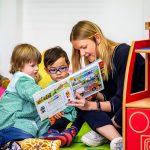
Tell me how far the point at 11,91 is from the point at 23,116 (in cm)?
14

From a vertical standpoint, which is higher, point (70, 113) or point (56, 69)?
point (56, 69)

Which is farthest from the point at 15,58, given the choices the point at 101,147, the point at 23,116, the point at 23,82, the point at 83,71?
the point at 101,147

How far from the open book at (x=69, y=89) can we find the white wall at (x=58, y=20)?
1.03m

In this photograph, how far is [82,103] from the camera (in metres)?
1.81

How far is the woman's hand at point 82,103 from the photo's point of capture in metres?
1.81

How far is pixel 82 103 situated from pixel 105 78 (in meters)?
0.22

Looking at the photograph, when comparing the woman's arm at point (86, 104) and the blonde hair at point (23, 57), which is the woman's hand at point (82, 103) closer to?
the woman's arm at point (86, 104)

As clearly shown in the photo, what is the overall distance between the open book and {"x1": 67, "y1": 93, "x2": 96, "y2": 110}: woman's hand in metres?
0.03

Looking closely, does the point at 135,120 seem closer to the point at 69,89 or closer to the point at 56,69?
the point at 69,89

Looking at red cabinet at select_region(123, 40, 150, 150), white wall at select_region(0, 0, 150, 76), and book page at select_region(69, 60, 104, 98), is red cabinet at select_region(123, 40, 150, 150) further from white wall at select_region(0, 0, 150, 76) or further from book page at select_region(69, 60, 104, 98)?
white wall at select_region(0, 0, 150, 76)

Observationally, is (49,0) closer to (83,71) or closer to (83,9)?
(83,9)

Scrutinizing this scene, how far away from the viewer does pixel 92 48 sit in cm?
194

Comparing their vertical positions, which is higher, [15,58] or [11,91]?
[15,58]

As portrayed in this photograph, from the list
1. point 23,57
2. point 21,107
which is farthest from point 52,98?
point 23,57
